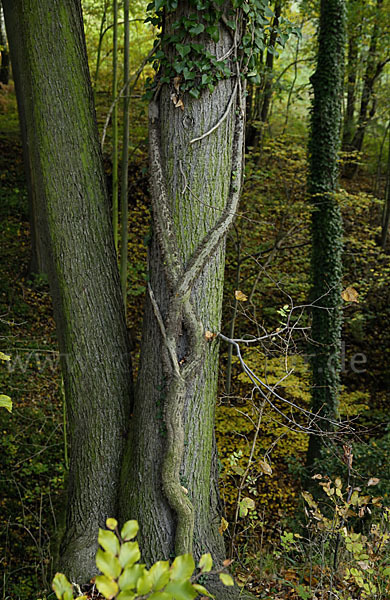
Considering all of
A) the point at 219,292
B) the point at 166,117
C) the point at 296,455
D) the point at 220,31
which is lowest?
the point at 296,455

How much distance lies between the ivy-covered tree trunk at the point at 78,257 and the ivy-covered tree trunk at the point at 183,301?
12.3 inches

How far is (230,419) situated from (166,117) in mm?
5249

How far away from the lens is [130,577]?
86 centimetres

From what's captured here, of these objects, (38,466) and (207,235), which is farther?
(38,466)

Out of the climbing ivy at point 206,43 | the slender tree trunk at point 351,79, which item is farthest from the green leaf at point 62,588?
the slender tree trunk at point 351,79

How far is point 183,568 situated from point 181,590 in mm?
44

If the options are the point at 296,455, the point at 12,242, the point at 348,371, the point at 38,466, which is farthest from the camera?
the point at 12,242

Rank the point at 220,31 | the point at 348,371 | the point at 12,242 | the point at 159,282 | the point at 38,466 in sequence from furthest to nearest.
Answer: the point at 12,242 → the point at 348,371 → the point at 38,466 → the point at 159,282 → the point at 220,31

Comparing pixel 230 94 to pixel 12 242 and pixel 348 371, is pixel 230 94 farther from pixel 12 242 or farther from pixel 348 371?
pixel 12 242

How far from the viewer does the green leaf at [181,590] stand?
0.85 metres

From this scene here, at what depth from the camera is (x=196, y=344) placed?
8.34ft

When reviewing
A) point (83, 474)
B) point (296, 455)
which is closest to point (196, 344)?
point (83, 474)

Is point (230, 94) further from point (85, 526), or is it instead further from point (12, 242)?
point (12, 242)

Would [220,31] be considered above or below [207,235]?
above
